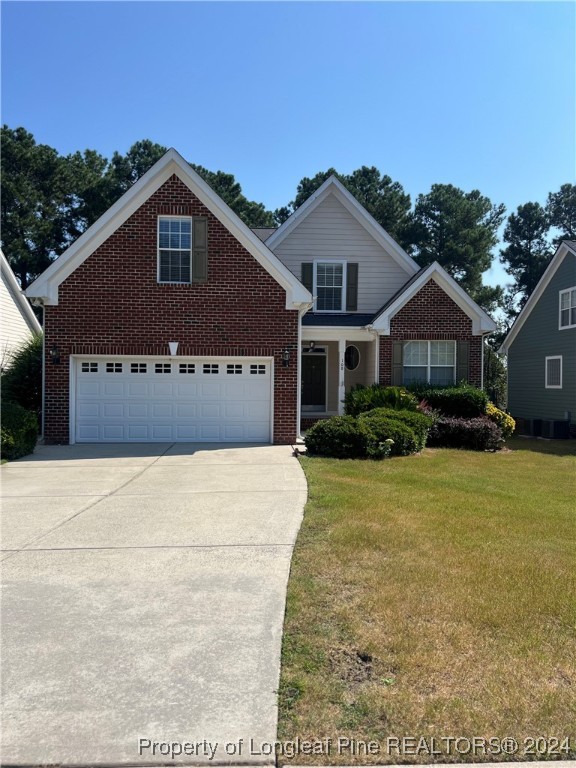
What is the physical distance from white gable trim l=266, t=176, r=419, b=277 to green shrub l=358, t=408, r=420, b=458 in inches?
316

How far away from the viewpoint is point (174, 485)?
9352mm

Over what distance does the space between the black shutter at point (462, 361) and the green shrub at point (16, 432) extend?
12.1 meters

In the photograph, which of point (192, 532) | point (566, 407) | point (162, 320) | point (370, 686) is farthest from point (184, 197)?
point (566, 407)

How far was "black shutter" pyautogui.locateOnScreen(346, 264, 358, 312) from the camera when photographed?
1942 cm

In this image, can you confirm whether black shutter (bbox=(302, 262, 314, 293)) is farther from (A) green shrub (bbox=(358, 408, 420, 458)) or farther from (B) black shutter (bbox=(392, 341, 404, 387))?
(A) green shrub (bbox=(358, 408, 420, 458))

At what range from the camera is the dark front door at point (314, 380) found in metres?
20.2

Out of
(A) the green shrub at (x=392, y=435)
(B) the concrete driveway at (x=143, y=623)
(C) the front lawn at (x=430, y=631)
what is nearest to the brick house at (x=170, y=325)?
(A) the green shrub at (x=392, y=435)

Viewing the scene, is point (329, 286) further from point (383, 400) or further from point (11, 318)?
point (11, 318)

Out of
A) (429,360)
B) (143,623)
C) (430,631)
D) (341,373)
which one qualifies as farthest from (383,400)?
(143,623)

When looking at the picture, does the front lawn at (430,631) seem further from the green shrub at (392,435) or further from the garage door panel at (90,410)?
the garage door panel at (90,410)

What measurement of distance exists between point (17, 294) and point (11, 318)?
1.47m

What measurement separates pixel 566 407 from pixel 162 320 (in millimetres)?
14866

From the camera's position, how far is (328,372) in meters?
20.0

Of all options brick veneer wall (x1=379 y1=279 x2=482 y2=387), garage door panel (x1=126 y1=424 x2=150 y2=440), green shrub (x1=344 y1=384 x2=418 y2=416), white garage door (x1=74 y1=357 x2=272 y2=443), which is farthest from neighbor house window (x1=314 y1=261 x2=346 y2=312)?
garage door panel (x1=126 y1=424 x2=150 y2=440)
